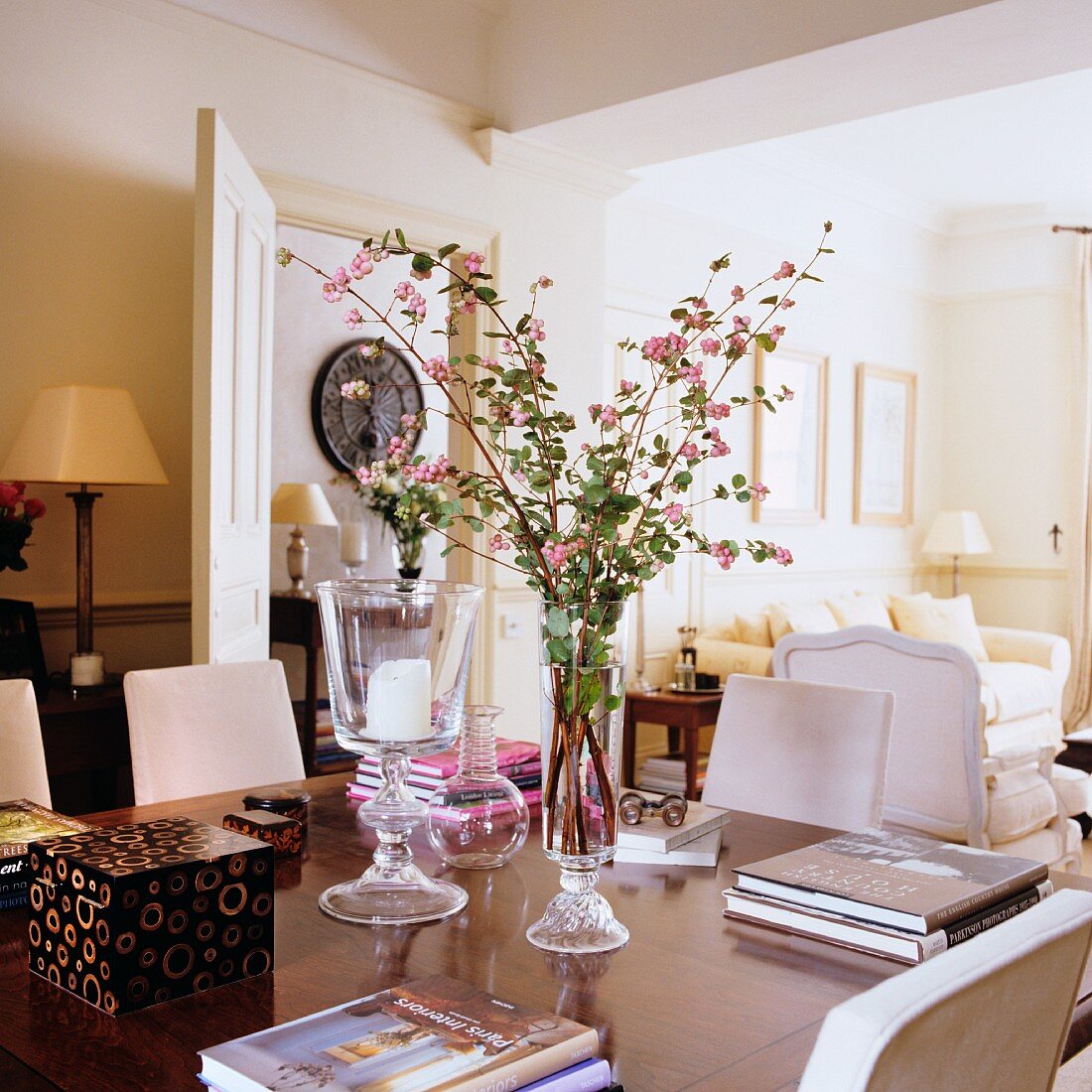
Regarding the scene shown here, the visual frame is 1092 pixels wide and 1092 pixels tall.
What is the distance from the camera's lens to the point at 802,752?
224 cm

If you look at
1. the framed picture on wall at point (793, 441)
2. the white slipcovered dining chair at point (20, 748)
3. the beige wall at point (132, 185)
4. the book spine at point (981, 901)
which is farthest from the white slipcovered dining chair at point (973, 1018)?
the framed picture on wall at point (793, 441)

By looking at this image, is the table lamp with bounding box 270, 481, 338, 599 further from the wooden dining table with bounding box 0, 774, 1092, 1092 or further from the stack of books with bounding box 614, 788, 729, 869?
the wooden dining table with bounding box 0, 774, 1092, 1092

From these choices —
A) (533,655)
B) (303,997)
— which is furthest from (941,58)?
(303,997)

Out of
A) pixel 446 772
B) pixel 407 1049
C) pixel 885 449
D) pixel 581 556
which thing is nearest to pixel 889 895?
pixel 581 556

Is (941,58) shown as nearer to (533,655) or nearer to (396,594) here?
(533,655)

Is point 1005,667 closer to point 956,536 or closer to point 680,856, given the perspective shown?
point 956,536

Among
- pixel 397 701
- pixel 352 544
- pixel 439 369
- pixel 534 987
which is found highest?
pixel 439 369

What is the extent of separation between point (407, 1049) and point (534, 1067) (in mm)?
104

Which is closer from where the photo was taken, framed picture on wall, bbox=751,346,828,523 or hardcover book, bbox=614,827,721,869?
hardcover book, bbox=614,827,721,869

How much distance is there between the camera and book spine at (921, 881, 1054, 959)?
131cm

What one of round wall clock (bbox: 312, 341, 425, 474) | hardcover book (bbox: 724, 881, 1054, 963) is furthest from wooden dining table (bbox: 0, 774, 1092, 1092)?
round wall clock (bbox: 312, 341, 425, 474)

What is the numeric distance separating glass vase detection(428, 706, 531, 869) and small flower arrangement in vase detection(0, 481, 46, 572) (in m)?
1.64

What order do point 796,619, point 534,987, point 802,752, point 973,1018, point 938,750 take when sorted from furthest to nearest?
point 796,619, point 938,750, point 802,752, point 534,987, point 973,1018

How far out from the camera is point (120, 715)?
9.65 feet
